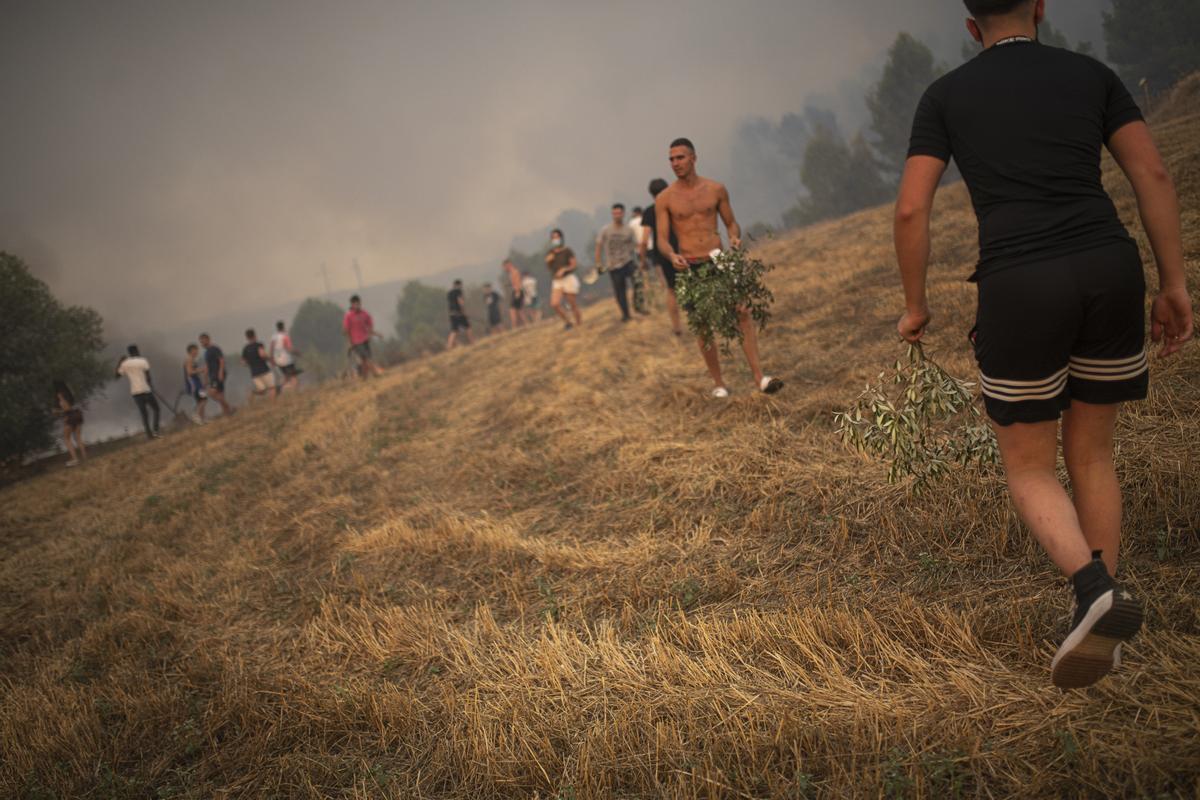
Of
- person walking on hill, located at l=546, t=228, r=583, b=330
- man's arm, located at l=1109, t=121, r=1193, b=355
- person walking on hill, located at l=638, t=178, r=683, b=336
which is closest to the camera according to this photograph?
man's arm, located at l=1109, t=121, r=1193, b=355

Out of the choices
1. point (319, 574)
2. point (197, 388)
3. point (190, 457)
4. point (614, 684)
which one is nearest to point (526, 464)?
point (319, 574)

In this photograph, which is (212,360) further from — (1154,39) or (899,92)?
(1154,39)

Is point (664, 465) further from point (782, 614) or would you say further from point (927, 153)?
point (927, 153)

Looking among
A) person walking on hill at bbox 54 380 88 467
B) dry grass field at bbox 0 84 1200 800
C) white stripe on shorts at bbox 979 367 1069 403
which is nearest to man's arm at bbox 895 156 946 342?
white stripe on shorts at bbox 979 367 1069 403

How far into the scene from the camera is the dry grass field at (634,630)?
200 centimetres

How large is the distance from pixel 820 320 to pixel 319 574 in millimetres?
6847

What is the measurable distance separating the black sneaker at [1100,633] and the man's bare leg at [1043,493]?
8.4 inches

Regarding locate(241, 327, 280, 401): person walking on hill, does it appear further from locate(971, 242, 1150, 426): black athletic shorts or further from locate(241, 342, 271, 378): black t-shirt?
locate(971, 242, 1150, 426): black athletic shorts

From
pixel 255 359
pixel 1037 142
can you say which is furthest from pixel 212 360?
pixel 1037 142

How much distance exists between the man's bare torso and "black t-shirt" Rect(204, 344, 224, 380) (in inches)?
589

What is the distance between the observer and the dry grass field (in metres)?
2.00

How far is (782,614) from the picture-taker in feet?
9.23

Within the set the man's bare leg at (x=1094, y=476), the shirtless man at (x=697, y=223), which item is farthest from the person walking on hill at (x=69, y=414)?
the man's bare leg at (x=1094, y=476)

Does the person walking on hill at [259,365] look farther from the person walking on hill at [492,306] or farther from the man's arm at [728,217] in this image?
the man's arm at [728,217]
